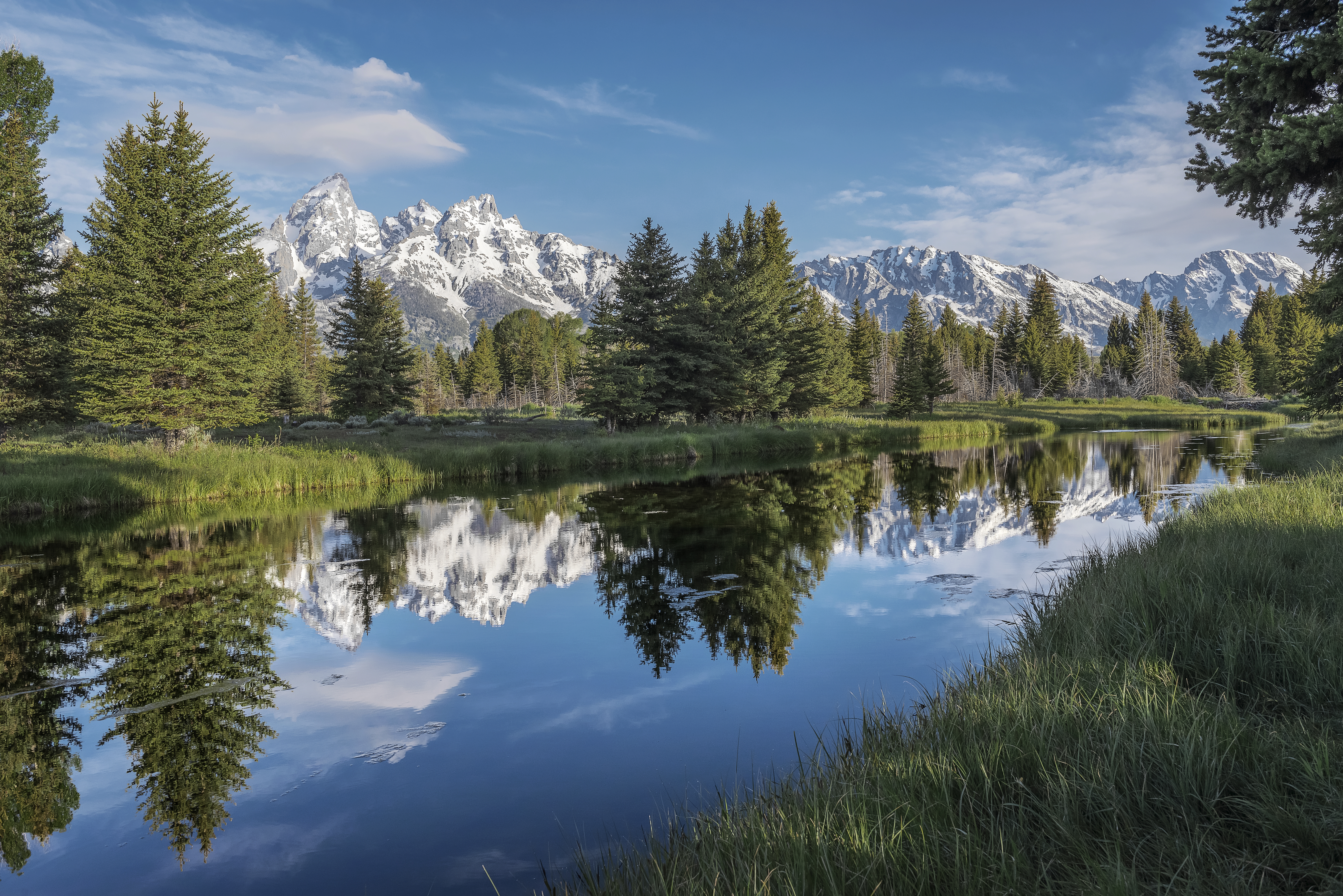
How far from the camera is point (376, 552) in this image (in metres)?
12.5

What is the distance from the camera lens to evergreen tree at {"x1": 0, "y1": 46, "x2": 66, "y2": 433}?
2320cm

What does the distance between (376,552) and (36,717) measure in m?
6.78

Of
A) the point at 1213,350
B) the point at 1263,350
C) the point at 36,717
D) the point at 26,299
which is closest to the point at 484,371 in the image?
the point at 26,299

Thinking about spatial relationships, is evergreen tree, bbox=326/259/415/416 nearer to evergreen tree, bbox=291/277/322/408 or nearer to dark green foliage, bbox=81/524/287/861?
evergreen tree, bbox=291/277/322/408

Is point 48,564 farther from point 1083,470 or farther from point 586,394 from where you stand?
point 1083,470

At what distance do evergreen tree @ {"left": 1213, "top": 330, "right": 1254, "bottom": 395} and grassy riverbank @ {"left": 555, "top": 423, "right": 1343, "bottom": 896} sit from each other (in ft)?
324

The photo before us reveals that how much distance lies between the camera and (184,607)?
885 cm

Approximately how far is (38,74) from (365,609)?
39684 millimetres

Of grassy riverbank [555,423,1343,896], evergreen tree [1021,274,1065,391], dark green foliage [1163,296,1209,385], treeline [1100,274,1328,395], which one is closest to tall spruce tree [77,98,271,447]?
grassy riverbank [555,423,1343,896]

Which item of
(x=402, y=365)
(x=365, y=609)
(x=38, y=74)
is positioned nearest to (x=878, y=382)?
(x=402, y=365)

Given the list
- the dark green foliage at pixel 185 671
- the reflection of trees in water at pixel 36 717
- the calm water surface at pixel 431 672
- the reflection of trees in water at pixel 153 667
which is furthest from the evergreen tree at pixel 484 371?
the reflection of trees in water at pixel 36 717

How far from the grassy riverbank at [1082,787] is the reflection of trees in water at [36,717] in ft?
11.7

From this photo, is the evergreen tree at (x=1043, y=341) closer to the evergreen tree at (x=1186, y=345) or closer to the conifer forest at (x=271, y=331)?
the evergreen tree at (x=1186, y=345)

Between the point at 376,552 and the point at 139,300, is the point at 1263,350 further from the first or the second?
the point at 139,300
